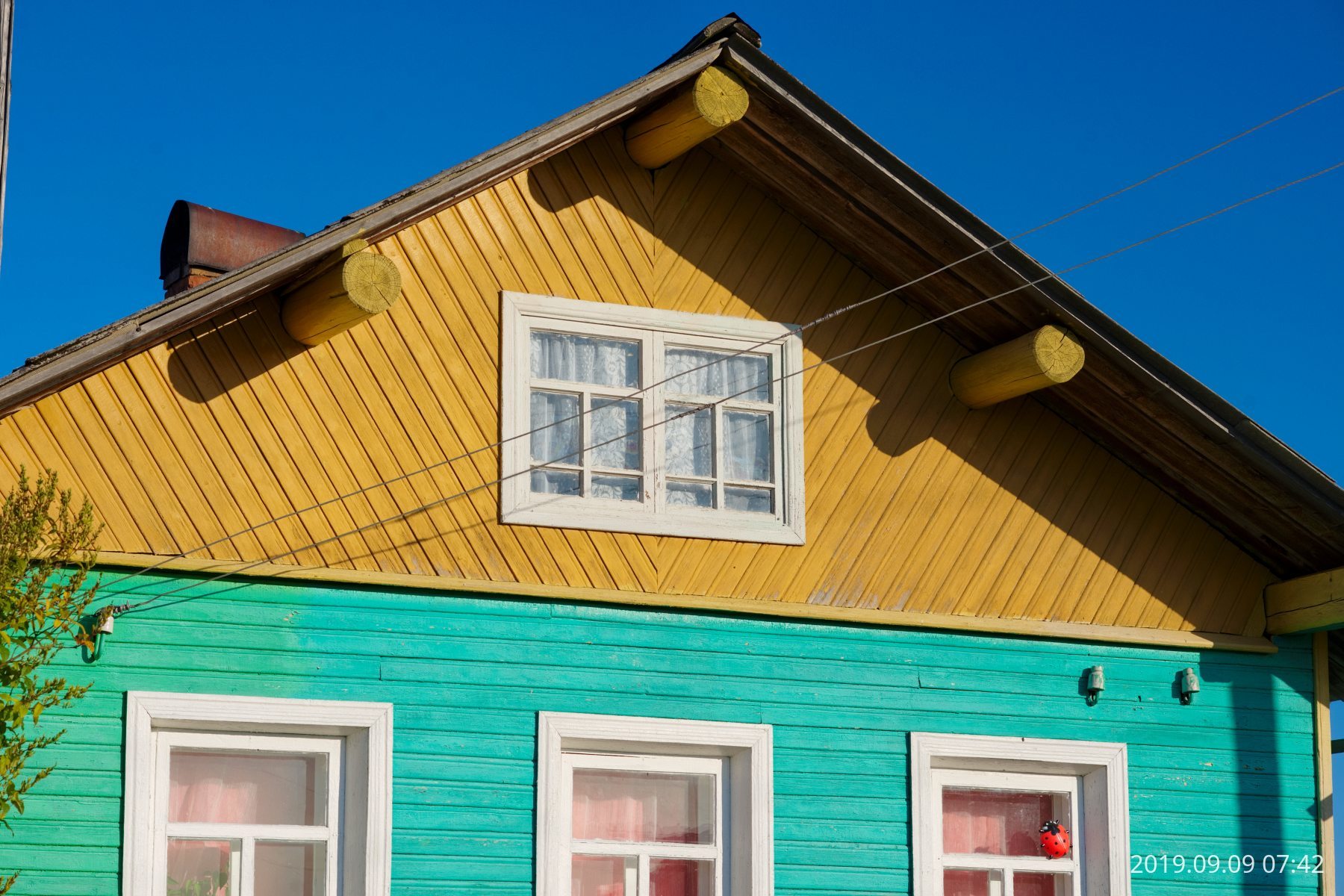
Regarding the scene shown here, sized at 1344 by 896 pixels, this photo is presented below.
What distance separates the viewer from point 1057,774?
9.02 m

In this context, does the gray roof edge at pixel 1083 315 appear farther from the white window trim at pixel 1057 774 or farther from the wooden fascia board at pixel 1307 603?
the white window trim at pixel 1057 774

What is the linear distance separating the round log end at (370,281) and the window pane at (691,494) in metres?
1.76

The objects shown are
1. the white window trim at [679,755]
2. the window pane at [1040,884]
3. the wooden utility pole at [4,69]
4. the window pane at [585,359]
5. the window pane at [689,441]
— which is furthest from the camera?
the window pane at [1040,884]

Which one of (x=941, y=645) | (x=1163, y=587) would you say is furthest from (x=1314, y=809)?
(x=941, y=645)

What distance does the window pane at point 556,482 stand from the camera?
328 inches

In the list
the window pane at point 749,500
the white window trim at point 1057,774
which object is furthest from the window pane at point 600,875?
the window pane at point 749,500

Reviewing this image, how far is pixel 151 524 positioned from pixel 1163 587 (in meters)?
5.17

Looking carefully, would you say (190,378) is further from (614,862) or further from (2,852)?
(614,862)

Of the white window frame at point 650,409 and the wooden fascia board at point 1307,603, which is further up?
the white window frame at point 650,409

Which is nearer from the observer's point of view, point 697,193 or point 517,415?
point 517,415

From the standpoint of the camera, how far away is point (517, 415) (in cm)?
832

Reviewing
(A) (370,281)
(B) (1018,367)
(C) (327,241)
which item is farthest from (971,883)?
(C) (327,241)

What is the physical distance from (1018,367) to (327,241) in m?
3.51

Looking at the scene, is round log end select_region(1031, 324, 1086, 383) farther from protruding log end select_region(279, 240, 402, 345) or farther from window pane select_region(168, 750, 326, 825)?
window pane select_region(168, 750, 326, 825)
